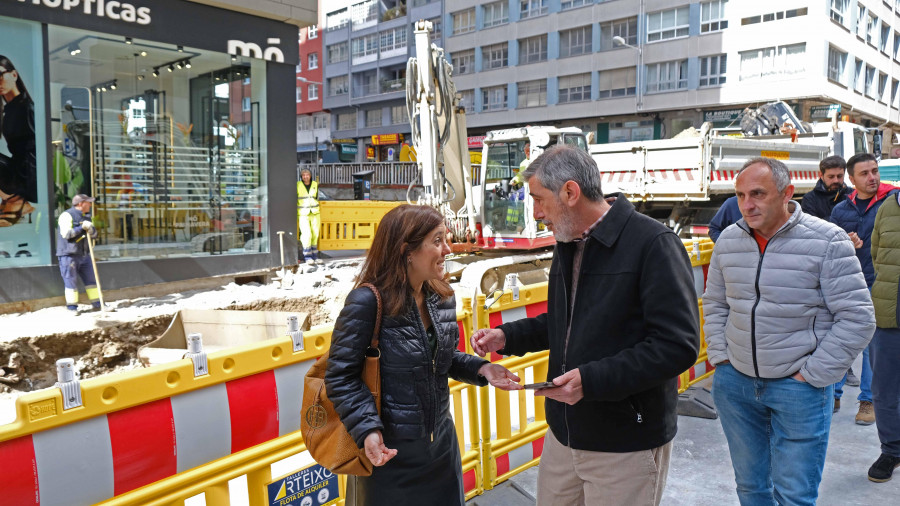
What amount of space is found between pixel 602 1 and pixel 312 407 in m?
41.3

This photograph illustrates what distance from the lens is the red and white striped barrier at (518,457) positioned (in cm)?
419

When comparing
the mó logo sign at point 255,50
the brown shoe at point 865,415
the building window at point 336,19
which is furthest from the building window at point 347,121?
the brown shoe at point 865,415

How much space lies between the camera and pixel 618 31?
3928 centimetres

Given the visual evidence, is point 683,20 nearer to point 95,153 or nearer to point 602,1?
point 602,1

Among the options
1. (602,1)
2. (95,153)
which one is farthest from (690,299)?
(602,1)

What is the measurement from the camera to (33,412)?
Result: 2225 millimetres

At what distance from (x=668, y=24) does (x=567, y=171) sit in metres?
39.2

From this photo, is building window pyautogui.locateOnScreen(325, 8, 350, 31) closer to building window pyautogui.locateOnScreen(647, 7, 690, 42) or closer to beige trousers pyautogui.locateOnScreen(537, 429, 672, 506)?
building window pyautogui.locateOnScreen(647, 7, 690, 42)

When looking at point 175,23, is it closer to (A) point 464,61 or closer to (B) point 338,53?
(A) point 464,61

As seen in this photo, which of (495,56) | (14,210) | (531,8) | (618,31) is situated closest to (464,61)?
(495,56)

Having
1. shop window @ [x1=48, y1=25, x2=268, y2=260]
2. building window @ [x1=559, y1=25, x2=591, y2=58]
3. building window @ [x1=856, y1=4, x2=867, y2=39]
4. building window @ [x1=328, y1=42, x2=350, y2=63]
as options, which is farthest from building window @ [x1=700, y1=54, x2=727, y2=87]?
building window @ [x1=328, y1=42, x2=350, y2=63]

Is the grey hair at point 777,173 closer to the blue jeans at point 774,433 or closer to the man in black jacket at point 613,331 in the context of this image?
the blue jeans at point 774,433

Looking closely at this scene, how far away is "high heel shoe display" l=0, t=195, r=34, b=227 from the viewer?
9.89 meters

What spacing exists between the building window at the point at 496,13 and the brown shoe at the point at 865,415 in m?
42.9
